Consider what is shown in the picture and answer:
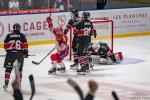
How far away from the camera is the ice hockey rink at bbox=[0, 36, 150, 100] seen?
961 cm

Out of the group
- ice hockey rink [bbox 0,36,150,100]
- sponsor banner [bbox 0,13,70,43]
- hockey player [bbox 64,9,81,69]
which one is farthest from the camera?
sponsor banner [bbox 0,13,70,43]

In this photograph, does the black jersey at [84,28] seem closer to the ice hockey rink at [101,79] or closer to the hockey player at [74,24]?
the hockey player at [74,24]

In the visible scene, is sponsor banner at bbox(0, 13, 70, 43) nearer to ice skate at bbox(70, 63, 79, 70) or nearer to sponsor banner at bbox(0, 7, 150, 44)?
sponsor banner at bbox(0, 7, 150, 44)

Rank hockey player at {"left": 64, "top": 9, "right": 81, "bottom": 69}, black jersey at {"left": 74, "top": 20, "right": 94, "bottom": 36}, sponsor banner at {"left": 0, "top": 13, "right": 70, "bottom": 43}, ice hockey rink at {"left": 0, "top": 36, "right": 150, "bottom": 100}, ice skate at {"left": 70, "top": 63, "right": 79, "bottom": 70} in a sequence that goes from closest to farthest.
Result: ice hockey rink at {"left": 0, "top": 36, "right": 150, "bottom": 100} → black jersey at {"left": 74, "top": 20, "right": 94, "bottom": 36} → hockey player at {"left": 64, "top": 9, "right": 81, "bottom": 69} → ice skate at {"left": 70, "top": 63, "right": 79, "bottom": 70} → sponsor banner at {"left": 0, "top": 13, "right": 70, "bottom": 43}

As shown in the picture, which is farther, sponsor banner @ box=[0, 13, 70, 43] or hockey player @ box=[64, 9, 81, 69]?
sponsor banner @ box=[0, 13, 70, 43]

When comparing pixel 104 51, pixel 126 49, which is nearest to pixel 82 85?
pixel 104 51

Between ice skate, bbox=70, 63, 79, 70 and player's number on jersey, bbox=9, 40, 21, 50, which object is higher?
player's number on jersey, bbox=9, 40, 21, 50

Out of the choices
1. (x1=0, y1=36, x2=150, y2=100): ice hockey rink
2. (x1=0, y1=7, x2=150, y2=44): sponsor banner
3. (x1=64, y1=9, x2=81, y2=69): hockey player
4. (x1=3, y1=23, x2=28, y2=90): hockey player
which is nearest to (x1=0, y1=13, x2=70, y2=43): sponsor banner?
(x1=0, y1=7, x2=150, y2=44): sponsor banner

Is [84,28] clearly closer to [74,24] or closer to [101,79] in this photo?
[74,24]

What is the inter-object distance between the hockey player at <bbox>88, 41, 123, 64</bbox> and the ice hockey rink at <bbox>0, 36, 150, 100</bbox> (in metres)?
0.25

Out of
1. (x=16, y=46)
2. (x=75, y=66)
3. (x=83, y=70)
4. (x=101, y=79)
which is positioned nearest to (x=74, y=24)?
(x=83, y=70)

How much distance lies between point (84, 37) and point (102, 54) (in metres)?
1.61

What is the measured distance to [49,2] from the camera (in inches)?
720

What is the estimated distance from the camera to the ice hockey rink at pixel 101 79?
31.5ft
